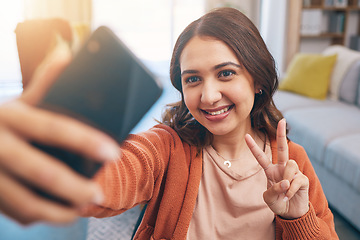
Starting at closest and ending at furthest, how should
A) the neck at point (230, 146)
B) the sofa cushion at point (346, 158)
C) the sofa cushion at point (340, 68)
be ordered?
the neck at point (230, 146) → the sofa cushion at point (346, 158) → the sofa cushion at point (340, 68)

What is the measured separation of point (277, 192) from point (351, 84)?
7.37 feet

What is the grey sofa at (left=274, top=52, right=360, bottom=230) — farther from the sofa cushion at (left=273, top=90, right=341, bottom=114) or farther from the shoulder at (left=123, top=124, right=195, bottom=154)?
the shoulder at (left=123, top=124, right=195, bottom=154)

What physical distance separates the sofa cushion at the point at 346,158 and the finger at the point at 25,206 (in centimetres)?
175

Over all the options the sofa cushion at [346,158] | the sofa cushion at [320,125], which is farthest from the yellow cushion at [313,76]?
the sofa cushion at [346,158]

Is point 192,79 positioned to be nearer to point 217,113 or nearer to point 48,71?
point 217,113

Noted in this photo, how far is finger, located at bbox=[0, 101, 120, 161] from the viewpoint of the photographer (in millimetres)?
180

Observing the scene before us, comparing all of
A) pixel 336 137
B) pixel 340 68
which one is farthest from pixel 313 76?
pixel 336 137

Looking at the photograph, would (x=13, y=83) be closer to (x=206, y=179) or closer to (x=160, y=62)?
(x=160, y=62)

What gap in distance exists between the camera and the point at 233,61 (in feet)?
2.54

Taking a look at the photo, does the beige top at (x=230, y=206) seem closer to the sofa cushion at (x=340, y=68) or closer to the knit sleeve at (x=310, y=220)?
the knit sleeve at (x=310, y=220)

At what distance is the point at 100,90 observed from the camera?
21 centimetres

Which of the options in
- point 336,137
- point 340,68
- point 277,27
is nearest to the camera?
point 336,137

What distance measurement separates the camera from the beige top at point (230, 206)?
0.87 m

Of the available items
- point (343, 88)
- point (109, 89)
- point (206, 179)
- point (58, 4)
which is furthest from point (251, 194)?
point (58, 4)
